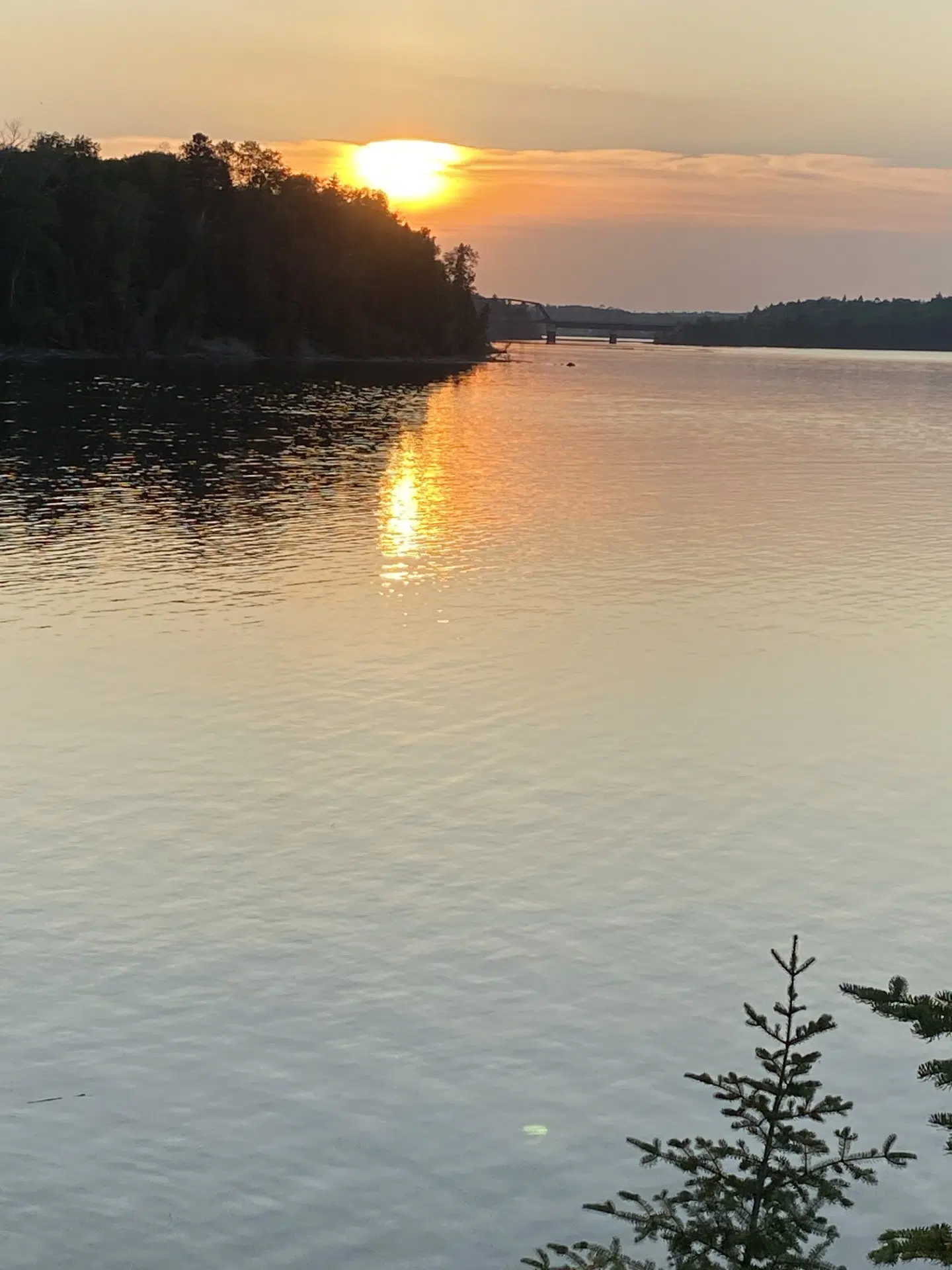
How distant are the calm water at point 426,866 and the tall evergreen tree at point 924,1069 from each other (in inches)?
227

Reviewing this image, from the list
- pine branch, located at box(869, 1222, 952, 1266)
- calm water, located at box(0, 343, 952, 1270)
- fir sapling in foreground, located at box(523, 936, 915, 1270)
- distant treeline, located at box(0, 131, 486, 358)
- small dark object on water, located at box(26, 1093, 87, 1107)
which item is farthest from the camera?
distant treeline, located at box(0, 131, 486, 358)

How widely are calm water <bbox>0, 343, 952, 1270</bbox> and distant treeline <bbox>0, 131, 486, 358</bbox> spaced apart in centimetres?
10389

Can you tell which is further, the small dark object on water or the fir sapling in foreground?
the small dark object on water

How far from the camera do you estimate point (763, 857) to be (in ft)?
72.7

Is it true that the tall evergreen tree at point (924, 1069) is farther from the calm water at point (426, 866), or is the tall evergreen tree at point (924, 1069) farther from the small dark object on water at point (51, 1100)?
the small dark object on water at point (51, 1100)

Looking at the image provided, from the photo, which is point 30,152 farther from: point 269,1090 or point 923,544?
point 269,1090

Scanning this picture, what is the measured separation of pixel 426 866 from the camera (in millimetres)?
21375

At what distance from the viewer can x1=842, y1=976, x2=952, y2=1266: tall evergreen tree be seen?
737 centimetres

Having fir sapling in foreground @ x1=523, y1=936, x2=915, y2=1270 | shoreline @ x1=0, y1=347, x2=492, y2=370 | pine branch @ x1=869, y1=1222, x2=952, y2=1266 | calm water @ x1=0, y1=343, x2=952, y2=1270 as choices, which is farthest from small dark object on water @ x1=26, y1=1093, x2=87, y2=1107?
shoreline @ x1=0, y1=347, x2=492, y2=370

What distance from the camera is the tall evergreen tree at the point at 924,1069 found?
7371 millimetres

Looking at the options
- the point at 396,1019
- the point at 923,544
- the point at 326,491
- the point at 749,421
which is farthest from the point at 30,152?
the point at 396,1019

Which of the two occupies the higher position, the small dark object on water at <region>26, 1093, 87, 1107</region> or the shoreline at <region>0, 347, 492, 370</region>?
the shoreline at <region>0, 347, 492, 370</region>

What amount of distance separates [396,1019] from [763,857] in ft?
24.2

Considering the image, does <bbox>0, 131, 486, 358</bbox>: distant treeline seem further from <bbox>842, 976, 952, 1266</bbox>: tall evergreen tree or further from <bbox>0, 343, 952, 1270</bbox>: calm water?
<bbox>842, 976, 952, 1266</bbox>: tall evergreen tree
